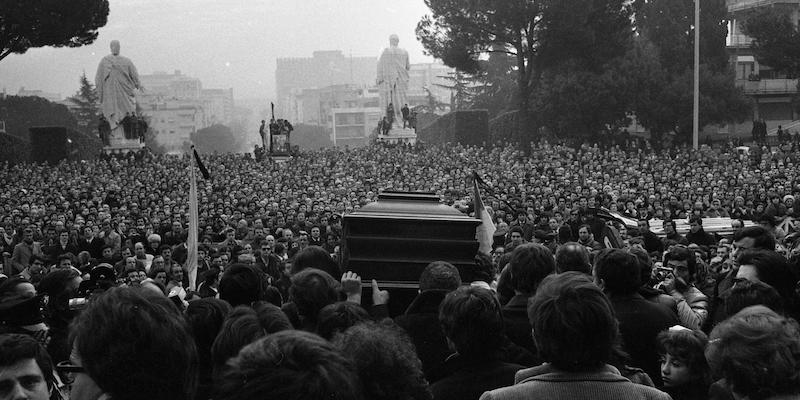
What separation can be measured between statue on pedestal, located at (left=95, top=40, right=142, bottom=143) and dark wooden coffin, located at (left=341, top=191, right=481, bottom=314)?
32.5m

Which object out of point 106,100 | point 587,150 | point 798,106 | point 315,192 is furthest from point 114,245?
point 798,106

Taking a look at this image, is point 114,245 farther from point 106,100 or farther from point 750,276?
point 106,100

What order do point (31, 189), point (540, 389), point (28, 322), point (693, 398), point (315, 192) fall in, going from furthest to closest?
point (31, 189) → point (315, 192) → point (28, 322) → point (693, 398) → point (540, 389)

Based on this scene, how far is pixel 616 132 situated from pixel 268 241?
87.0 ft

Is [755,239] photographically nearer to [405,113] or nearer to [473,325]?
[473,325]

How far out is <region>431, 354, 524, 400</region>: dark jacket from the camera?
3146 millimetres

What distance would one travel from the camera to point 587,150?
28.3 metres

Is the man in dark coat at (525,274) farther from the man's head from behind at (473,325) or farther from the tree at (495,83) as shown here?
the tree at (495,83)

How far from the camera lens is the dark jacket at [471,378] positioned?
315cm

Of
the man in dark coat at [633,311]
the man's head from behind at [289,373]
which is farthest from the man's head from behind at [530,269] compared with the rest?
the man's head from behind at [289,373]

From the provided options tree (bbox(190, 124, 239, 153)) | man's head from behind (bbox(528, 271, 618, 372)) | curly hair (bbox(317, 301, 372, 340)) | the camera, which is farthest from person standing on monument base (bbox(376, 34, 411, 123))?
tree (bbox(190, 124, 239, 153))

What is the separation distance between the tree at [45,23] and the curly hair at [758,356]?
97.2ft

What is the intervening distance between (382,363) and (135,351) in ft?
2.08

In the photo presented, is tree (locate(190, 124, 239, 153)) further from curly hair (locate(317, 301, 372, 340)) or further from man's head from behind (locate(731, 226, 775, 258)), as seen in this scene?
curly hair (locate(317, 301, 372, 340))
